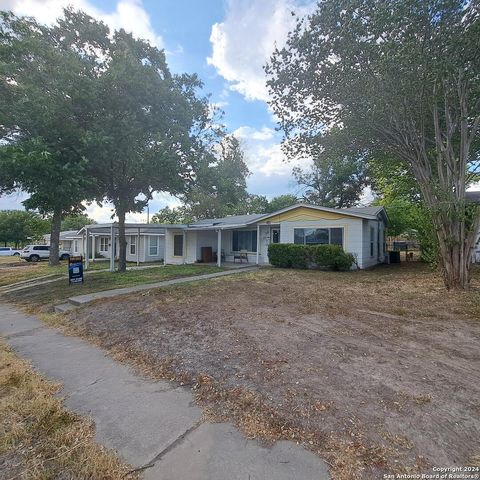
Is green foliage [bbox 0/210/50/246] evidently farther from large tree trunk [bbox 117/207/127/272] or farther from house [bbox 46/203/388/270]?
large tree trunk [bbox 117/207/127/272]

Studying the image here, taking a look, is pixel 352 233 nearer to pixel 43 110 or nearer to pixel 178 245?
pixel 178 245

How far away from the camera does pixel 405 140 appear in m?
10.1

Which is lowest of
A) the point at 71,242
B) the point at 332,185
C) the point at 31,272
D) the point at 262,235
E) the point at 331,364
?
the point at 31,272

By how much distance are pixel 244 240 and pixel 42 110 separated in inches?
470

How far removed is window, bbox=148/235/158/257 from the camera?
71.5ft

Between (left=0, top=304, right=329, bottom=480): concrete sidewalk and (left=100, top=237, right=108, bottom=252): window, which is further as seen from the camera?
(left=100, top=237, right=108, bottom=252): window

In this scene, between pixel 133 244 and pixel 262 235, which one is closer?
pixel 262 235

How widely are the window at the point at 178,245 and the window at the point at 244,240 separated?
11.5 feet

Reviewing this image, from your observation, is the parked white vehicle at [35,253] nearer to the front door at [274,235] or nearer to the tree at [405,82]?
the front door at [274,235]

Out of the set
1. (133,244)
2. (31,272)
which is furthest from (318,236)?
(31,272)

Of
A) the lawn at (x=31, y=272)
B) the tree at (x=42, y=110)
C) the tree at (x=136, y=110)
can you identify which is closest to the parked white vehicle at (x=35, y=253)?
the lawn at (x=31, y=272)

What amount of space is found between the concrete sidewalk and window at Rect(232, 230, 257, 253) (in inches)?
542

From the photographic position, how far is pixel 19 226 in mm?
38656

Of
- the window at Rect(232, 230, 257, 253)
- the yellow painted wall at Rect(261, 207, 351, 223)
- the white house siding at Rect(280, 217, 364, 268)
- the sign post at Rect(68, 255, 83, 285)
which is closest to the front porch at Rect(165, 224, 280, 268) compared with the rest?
the window at Rect(232, 230, 257, 253)
